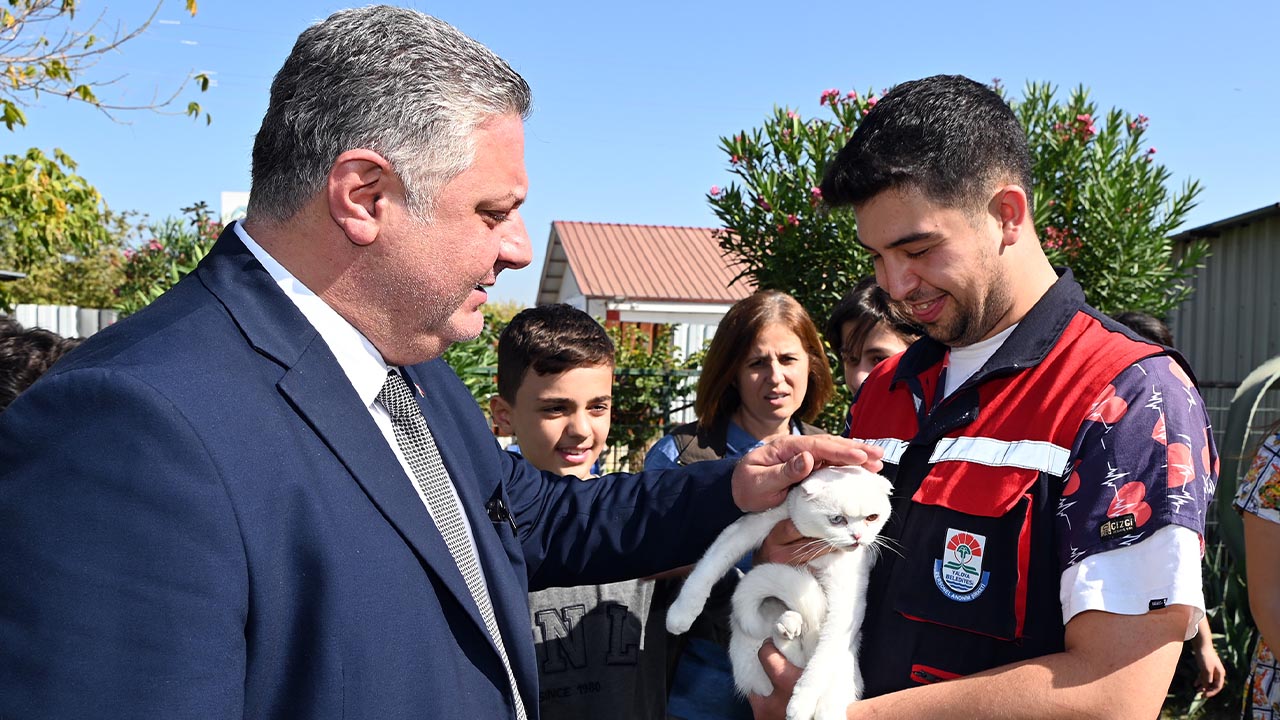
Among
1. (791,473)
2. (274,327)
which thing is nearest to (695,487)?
(791,473)

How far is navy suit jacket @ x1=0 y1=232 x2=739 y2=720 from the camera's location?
1.21 metres

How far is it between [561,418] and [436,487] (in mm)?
1838

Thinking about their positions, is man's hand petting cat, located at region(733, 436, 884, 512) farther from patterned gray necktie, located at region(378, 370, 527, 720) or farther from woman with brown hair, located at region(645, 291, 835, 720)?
woman with brown hair, located at region(645, 291, 835, 720)

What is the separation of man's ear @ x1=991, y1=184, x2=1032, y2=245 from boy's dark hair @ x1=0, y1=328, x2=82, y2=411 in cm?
276

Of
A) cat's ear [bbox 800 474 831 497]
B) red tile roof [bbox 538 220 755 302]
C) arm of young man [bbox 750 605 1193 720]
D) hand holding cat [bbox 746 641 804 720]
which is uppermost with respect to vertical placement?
red tile roof [bbox 538 220 755 302]

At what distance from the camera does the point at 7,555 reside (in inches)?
47.6

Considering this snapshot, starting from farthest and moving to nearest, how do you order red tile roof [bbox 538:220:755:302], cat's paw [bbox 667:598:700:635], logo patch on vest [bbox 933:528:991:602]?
red tile roof [bbox 538:220:755:302], cat's paw [bbox 667:598:700:635], logo patch on vest [bbox 933:528:991:602]

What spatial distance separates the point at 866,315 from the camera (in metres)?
4.43

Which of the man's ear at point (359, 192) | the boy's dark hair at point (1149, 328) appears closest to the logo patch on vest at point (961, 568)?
the man's ear at point (359, 192)

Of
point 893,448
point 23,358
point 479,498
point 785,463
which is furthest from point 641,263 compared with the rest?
point 479,498

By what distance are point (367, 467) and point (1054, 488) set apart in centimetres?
140

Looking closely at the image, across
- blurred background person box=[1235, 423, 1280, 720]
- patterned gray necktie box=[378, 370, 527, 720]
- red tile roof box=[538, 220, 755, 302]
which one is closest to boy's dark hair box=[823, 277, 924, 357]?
blurred background person box=[1235, 423, 1280, 720]

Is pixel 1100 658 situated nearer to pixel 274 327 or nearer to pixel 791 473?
pixel 791 473

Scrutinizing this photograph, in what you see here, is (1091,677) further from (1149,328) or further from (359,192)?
(1149,328)
